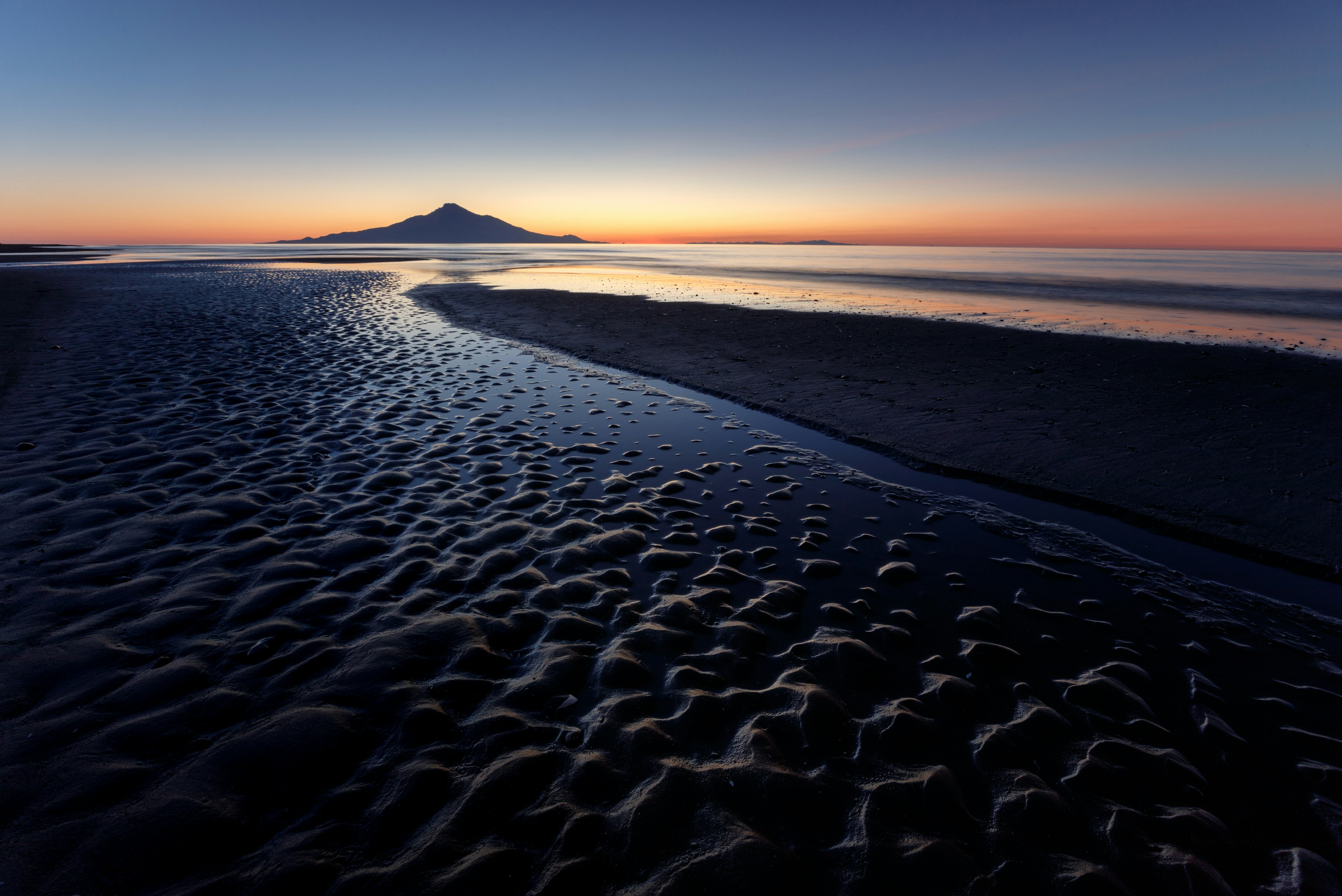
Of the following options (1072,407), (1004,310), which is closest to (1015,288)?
(1004,310)

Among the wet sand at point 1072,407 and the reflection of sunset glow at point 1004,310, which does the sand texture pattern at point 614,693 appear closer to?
the wet sand at point 1072,407

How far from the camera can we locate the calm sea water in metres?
21.2

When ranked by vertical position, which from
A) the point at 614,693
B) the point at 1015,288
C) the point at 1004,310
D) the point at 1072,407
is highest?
the point at 1015,288

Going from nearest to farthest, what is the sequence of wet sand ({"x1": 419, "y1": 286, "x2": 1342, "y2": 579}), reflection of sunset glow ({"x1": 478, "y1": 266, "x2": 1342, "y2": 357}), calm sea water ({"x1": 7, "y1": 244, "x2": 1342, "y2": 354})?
wet sand ({"x1": 419, "y1": 286, "x2": 1342, "y2": 579}), reflection of sunset glow ({"x1": 478, "y1": 266, "x2": 1342, "y2": 357}), calm sea water ({"x1": 7, "y1": 244, "x2": 1342, "y2": 354})

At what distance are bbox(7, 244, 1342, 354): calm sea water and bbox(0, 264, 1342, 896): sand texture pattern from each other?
17752mm

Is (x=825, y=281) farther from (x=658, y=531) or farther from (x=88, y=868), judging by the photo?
(x=88, y=868)

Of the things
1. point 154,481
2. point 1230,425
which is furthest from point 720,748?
point 1230,425

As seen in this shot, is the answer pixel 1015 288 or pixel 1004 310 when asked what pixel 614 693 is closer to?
pixel 1004 310

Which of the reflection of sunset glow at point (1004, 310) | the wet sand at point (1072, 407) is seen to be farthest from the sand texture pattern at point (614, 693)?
the reflection of sunset glow at point (1004, 310)

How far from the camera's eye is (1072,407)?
10.8 metres

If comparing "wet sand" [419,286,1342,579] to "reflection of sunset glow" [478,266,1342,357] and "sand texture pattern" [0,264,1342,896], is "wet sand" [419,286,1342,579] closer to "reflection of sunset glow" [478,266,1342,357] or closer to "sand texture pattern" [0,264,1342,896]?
"sand texture pattern" [0,264,1342,896]

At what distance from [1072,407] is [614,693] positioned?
36.7 feet

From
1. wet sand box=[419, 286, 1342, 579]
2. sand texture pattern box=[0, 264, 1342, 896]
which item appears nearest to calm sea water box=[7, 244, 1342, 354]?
wet sand box=[419, 286, 1342, 579]

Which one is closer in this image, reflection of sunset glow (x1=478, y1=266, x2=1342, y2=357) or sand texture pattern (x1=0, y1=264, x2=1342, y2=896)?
sand texture pattern (x1=0, y1=264, x2=1342, y2=896)
